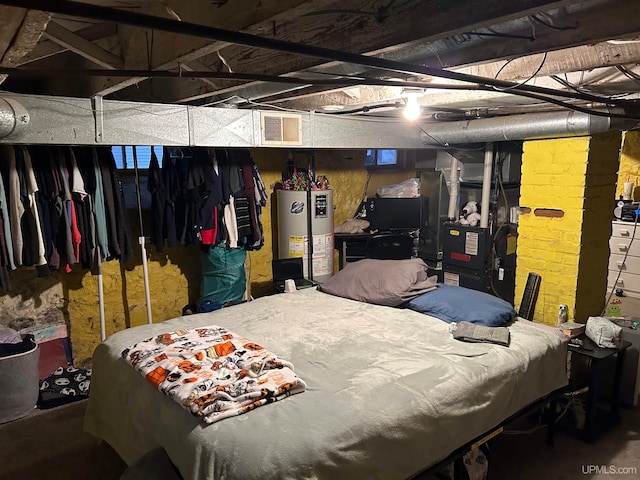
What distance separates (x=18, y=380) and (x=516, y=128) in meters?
3.74

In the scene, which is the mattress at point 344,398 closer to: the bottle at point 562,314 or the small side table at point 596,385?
the small side table at point 596,385

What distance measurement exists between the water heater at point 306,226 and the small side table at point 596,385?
7.16 ft

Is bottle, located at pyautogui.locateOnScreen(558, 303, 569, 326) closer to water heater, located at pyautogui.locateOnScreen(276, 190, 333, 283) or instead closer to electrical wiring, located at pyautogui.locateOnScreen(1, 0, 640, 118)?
water heater, located at pyautogui.locateOnScreen(276, 190, 333, 283)

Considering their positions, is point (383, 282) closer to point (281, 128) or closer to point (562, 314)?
point (562, 314)

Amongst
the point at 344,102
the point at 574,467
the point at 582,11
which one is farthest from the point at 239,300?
the point at 582,11

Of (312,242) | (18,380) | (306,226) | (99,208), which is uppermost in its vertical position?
(99,208)

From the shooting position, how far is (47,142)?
268 centimetres

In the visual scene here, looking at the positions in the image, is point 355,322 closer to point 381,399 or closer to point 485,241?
point 381,399

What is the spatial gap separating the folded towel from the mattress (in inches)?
1.6

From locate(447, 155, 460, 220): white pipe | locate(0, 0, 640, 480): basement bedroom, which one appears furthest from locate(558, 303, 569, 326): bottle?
locate(447, 155, 460, 220): white pipe

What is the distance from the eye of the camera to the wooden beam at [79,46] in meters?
1.67

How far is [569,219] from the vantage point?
330cm

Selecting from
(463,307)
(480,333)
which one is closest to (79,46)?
(480,333)

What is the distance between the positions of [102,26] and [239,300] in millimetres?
2497
